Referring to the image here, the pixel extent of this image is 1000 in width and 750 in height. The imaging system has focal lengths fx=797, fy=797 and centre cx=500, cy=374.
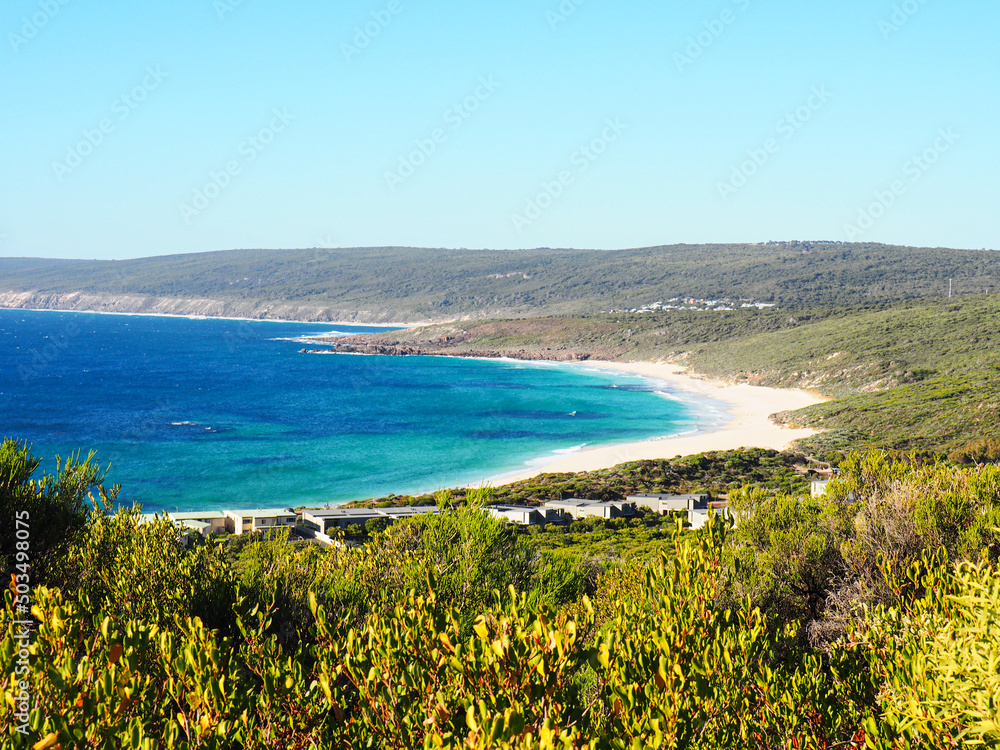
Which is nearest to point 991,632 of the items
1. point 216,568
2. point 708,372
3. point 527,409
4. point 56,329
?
point 216,568

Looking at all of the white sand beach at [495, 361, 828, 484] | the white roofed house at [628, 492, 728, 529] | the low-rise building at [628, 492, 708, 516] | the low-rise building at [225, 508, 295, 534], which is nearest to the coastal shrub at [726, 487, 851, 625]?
the white roofed house at [628, 492, 728, 529]

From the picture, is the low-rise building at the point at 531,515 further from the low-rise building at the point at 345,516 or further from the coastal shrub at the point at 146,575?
the coastal shrub at the point at 146,575

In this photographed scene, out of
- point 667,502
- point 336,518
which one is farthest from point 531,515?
point 336,518

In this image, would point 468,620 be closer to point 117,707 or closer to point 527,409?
point 117,707

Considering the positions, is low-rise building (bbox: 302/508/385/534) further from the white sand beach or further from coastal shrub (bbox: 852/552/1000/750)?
coastal shrub (bbox: 852/552/1000/750)

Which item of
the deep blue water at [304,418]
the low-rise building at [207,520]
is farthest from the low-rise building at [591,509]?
the low-rise building at [207,520]

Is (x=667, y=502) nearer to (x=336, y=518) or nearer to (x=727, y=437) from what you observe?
(x=336, y=518)

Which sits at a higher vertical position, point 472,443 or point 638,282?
point 638,282
